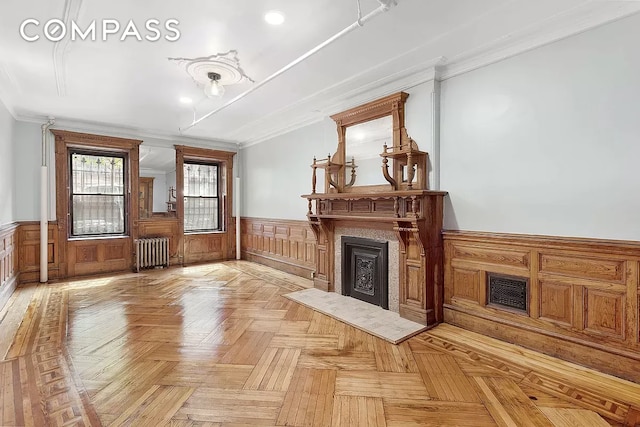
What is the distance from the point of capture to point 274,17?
246 centimetres

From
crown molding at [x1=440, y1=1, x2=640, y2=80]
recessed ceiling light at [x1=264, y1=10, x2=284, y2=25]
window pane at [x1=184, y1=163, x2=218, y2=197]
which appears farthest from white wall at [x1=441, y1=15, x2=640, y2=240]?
window pane at [x1=184, y1=163, x2=218, y2=197]

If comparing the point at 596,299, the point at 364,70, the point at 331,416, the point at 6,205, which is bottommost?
the point at 331,416

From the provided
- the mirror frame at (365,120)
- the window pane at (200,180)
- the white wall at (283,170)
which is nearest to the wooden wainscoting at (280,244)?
the white wall at (283,170)

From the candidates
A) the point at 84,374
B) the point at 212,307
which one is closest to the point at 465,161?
the point at 212,307

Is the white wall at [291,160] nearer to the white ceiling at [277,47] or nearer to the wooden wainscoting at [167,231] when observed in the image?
the white ceiling at [277,47]

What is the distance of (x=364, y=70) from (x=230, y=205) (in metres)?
4.65

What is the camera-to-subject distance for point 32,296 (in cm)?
432

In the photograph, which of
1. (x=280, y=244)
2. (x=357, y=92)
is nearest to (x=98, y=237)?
(x=280, y=244)

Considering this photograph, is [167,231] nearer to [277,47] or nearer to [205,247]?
[205,247]

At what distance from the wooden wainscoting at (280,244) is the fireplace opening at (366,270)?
1.03 metres

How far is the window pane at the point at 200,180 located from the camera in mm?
6773

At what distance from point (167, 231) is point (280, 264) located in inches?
96.5

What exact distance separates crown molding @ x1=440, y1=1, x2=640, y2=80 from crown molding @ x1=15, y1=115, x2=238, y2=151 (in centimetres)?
504

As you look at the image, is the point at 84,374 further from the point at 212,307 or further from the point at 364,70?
the point at 364,70
